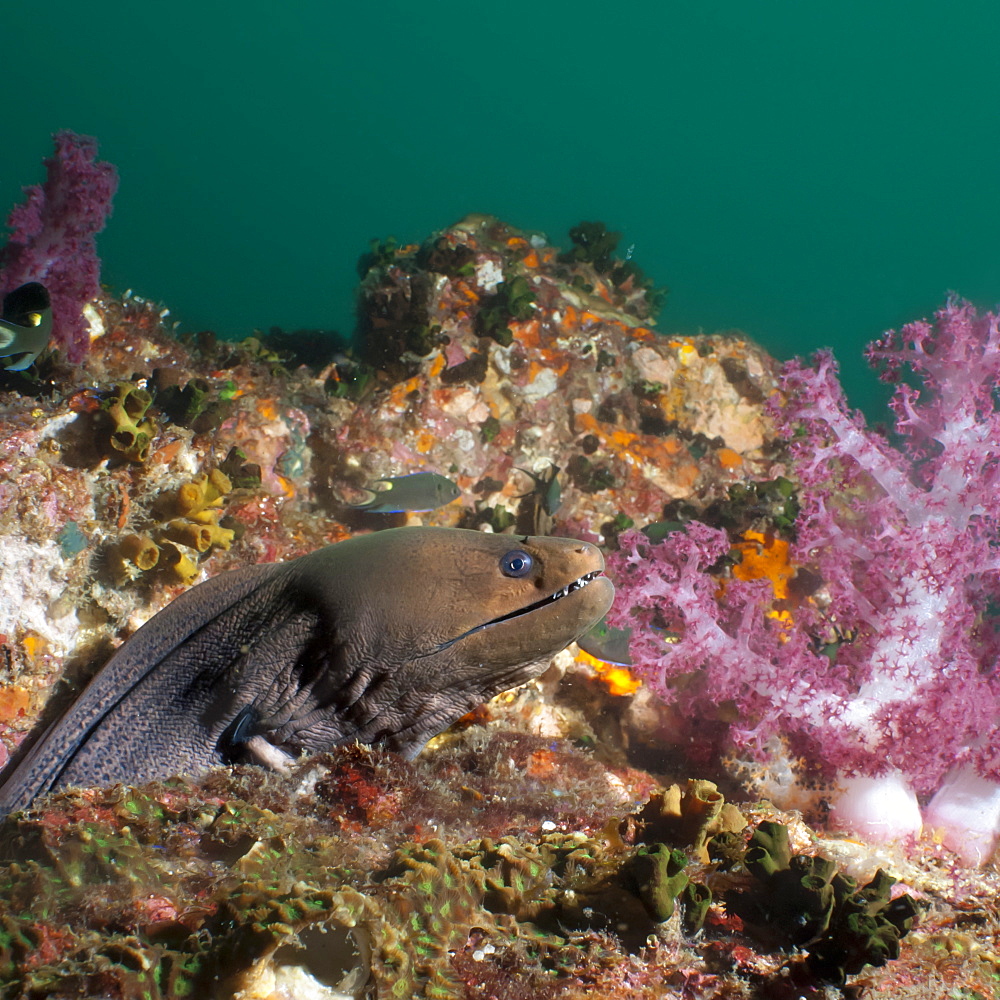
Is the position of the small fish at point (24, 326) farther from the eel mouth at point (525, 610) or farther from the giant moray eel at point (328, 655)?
the eel mouth at point (525, 610)

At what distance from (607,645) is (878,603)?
184 centimetres

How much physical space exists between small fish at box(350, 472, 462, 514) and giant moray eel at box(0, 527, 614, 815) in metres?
2.30

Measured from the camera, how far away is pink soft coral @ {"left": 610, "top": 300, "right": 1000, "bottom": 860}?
12.0ft

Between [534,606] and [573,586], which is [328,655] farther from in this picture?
[573,586]

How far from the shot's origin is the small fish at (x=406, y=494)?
4980 millimetres

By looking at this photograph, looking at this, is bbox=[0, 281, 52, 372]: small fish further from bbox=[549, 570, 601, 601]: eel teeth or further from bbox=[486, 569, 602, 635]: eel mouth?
bbox=[549, 570, 601, 601]: eel teeth

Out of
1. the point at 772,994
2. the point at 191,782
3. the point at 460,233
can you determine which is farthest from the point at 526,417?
the point at 772,994

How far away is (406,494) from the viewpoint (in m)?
5.02

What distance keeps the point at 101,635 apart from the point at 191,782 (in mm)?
1212

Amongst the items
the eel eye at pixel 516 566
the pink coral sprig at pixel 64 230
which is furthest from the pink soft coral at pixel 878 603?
the pink coral sprig at pixel 64 230

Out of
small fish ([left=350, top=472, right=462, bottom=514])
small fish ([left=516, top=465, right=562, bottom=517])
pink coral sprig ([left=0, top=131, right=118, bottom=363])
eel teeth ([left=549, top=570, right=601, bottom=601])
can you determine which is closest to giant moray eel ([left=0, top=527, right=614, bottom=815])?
eel teeth ([left=549, top=570, right=601, bottom=601])

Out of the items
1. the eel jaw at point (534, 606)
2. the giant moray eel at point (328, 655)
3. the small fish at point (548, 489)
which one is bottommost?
the giant moray eel at point (328, 655)

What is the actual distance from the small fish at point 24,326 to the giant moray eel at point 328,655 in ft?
6.29

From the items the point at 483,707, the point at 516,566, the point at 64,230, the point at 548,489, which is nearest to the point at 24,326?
the point at 64,230
